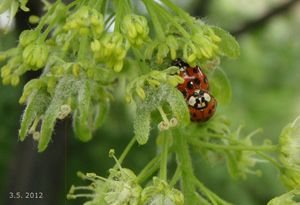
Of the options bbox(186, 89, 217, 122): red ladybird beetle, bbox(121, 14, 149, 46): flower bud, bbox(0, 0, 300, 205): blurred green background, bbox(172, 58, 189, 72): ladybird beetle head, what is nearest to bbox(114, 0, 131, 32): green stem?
bbox(121, 14, 149, 46): flower bud

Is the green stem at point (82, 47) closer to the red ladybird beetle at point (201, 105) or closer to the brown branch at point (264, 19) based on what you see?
the red ladybird beetle at point (201, 105)

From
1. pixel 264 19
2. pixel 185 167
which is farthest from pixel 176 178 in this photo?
pixel 264 19

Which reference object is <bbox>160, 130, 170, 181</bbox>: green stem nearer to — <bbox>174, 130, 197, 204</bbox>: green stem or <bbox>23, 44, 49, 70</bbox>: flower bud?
<bbox>174, 130, 197, 204</bbox>: green stem

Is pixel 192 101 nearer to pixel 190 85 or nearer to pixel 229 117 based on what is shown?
pixel 190 85

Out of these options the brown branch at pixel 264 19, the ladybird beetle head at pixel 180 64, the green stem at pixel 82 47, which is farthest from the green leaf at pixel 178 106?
the brown branch at pixel 264 19

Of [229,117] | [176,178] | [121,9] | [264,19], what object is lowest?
[229,117]

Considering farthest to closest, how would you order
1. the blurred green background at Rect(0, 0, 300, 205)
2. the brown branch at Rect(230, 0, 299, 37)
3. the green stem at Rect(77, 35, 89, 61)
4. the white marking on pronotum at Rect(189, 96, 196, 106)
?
1. the brown branch at Rect(230, 0, 299, 37)
2. the blurred green background at Rect(0, 0, 300, 205)
3. the white marking on pronotum at Rect(189, 96, 196, 106)
4. the green stem at Rect(77, 35, 89, 61)
